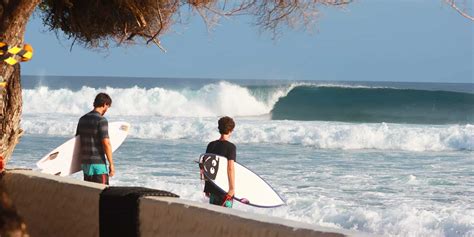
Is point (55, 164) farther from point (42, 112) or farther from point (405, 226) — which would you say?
point (42, 112)

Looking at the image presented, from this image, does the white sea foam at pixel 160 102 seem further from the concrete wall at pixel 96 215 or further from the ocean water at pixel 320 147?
the concrete wall at pixel 96 215

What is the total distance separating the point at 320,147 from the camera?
26.1 meters

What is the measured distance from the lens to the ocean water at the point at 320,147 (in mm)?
14031

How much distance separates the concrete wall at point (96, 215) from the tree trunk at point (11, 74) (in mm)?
340

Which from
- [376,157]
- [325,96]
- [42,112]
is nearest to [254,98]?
[325,96]

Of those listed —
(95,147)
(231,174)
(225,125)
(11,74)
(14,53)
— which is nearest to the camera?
(14,53)

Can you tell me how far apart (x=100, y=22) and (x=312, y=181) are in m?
10.9

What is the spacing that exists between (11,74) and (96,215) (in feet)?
4.91

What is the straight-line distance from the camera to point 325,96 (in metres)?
45.3

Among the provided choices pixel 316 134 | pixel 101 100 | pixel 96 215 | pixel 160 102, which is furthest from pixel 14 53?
pixel 160 102

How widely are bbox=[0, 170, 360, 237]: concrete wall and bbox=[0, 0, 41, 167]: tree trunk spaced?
1.12 feet

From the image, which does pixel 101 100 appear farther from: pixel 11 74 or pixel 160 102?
pixel 160 102

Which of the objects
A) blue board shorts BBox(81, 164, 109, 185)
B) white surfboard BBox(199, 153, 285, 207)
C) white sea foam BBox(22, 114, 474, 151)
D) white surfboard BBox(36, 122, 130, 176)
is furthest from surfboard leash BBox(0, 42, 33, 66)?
white sea foam BBox(22, 114, 474, 151)

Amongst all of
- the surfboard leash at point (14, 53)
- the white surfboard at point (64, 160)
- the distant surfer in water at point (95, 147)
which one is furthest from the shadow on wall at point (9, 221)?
the white surfboard at point (64, 160)
